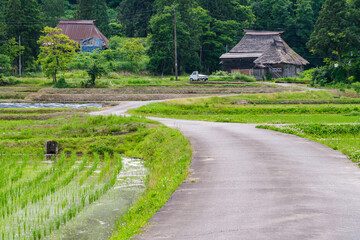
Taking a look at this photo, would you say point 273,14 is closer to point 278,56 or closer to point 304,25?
point 304,25

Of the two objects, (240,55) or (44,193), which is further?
(240,55)

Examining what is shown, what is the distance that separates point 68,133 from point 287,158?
45.2ft

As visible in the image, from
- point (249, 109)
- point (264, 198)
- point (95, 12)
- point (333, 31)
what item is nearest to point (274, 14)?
point (95, 12)

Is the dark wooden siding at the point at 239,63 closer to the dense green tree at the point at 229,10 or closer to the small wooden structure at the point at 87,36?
the dense green tree at the point at 229,10

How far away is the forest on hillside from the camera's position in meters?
60.8

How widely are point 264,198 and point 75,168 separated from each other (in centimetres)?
859

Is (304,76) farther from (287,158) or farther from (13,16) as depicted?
(287,158)

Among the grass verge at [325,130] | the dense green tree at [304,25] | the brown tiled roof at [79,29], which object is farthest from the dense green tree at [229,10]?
the grass verge at [325,130]

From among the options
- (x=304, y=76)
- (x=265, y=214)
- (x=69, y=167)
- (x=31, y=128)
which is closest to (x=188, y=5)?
(x=304, y=76)

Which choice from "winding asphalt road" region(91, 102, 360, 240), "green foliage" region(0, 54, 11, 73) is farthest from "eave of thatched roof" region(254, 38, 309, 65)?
"winding asphalt road" region(91, 102, 360, 240)

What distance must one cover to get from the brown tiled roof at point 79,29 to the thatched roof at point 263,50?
24.2 metres

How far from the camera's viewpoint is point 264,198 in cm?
978

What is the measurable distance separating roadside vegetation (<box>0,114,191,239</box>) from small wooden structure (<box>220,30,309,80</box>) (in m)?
52.2

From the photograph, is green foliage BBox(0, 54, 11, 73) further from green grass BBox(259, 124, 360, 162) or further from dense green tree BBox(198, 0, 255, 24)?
green grass BBox(259, 124, 360, 162)
